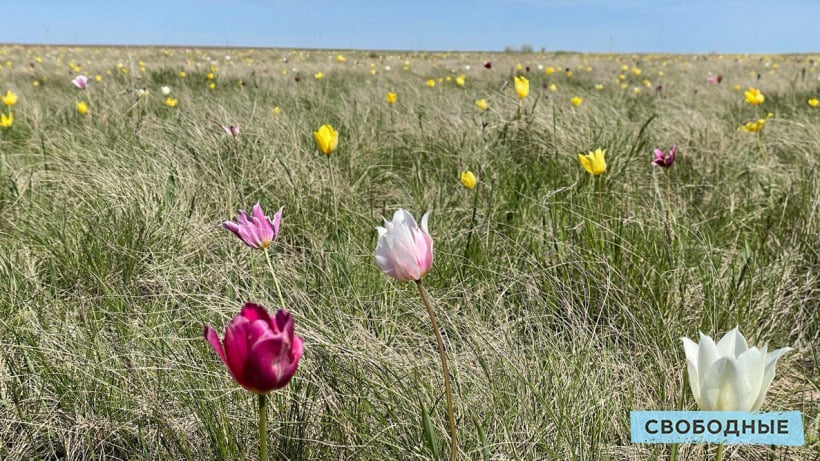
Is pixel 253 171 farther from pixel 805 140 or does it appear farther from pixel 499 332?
pixel 805 140

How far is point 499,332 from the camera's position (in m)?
1.71

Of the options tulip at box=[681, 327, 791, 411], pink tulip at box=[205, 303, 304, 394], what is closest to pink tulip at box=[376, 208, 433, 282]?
pink tulip at box=[205, 303, 304, 394]

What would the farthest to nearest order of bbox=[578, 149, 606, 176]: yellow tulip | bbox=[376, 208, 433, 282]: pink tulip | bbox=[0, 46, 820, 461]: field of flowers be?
bbox=[578, 149, 606, 176]: yellow tulip, bbox=[0, 46, 820, 461]: field of flowers, bbox=[376, 208, 433, 282]: pink tulip

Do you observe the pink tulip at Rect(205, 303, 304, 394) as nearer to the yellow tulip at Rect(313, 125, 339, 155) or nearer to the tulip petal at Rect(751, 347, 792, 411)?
the tulip petal at Rect(751, 347, 792, 411)

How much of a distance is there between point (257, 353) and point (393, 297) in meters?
1.19

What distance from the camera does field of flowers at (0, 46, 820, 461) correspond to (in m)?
1.35

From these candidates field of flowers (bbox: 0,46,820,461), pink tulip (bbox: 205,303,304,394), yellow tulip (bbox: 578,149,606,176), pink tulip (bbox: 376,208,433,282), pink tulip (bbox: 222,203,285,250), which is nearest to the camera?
pink tulip (bbox: 205,303,304,394)

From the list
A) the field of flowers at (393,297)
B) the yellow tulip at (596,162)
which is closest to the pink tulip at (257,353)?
the field of flowers at (393,297)

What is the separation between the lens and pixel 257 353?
0.78 m

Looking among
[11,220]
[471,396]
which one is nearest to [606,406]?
[471,396]

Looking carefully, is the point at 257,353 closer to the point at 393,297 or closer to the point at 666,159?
the point at 393,297

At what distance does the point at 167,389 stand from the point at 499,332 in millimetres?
863

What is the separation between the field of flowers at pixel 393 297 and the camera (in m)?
1.35

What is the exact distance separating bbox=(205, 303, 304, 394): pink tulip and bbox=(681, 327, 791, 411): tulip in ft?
1.84
